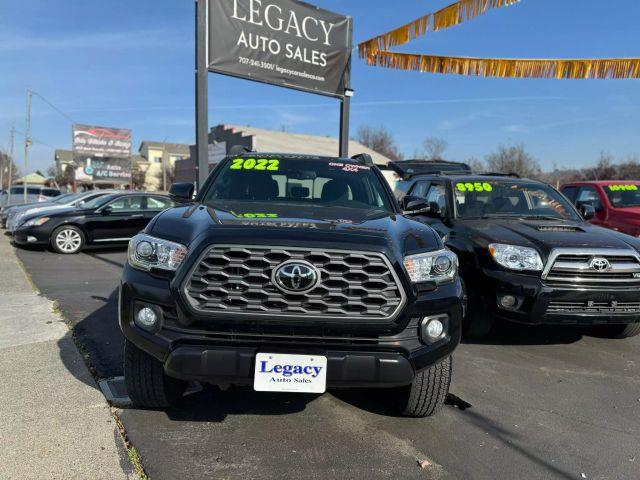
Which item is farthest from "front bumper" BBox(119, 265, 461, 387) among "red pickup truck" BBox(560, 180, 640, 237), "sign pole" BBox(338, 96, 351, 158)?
"sign pole" BBox(338, 96, 351, 158)

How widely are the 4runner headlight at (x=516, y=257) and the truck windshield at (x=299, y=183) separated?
1.26 meters

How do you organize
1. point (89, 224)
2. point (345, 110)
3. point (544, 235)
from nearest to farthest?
point (544, 235)
point (345, 110)
point (89, 224)

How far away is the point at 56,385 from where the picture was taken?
3.48 metres

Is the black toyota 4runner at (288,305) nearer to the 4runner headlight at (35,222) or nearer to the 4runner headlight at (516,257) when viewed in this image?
the 4runner headlight at (516,257)

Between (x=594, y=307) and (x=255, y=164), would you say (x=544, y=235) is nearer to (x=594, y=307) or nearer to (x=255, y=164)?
(x=594, y=307)

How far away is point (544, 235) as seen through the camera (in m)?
4.72

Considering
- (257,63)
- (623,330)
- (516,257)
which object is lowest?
(623,330)

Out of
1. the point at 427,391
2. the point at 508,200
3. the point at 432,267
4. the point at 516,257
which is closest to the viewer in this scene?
the point at 432,267

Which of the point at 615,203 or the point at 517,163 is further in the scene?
the point at 517,163

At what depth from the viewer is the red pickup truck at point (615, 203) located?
868cm

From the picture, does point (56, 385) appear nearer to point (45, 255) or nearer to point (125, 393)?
point (125, 393)

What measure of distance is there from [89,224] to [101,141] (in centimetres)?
2686

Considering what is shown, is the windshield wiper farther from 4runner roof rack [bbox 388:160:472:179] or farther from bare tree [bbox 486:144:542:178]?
bare tree [bbox 486:144:542:178]

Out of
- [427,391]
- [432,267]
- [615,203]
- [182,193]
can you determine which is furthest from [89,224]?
[615,203]
